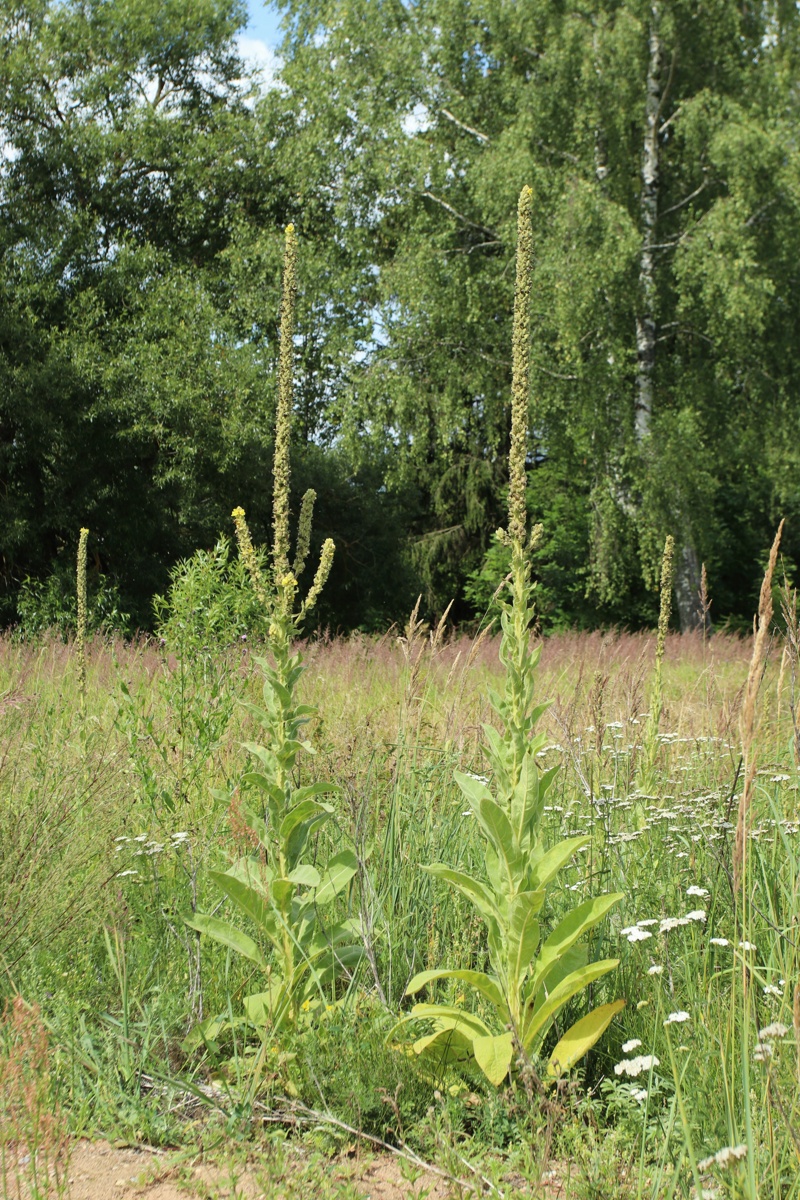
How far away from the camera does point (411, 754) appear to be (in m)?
3.72

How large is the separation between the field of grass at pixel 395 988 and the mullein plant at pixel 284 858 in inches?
2.6

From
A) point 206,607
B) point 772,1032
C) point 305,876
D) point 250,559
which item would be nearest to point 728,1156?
point 772,1032

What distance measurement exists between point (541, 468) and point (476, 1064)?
18012 millimetres

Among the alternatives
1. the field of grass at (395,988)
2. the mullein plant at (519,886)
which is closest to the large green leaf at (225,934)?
the field of grass at (395,988)

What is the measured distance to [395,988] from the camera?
9.09ft

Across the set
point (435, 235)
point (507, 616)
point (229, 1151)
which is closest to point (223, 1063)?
point (229, 1151)

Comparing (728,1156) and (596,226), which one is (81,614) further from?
(596,226)

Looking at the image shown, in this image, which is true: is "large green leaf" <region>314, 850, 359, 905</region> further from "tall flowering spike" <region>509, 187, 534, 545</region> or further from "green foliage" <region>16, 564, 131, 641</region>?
"green foliage" <region>16, 564, 131, 641</region>

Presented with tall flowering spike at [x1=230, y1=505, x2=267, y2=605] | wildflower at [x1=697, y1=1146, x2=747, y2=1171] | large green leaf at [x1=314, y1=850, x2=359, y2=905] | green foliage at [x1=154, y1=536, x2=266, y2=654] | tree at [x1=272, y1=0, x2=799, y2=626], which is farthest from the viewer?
tree at [x1=272, y1=0, x2=799, y2=626]

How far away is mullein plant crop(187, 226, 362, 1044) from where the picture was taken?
240 cm

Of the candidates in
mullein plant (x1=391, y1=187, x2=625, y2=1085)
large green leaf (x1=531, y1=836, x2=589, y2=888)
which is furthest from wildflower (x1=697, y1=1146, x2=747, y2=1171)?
large green leaf (x1=531, y1=836, x2=589, y2=888)

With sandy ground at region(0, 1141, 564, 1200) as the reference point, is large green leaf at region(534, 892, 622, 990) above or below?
above

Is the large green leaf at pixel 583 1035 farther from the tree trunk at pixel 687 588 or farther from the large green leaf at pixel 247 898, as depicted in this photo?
the tree trunk at pixel 687 588

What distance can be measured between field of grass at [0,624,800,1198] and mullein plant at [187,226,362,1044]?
7cm
